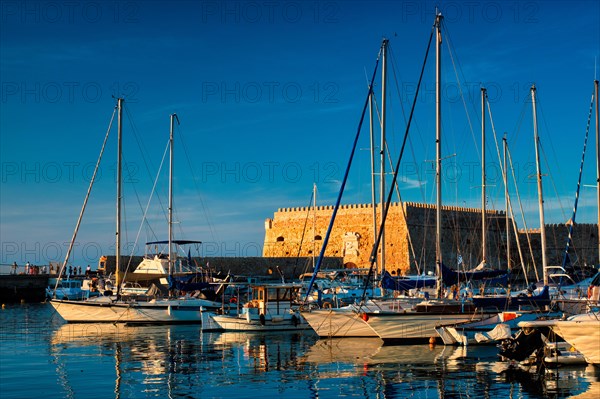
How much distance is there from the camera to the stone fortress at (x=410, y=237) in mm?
57469

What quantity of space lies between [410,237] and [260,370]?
39546 mm

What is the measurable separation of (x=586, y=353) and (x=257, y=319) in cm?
1258

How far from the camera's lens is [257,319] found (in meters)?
26.5

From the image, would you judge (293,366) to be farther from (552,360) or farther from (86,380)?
(552,360)

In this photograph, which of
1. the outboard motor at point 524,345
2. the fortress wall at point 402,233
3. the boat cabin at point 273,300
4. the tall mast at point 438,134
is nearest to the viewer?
the outboard motor at point 524,345

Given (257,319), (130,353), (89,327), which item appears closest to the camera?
(130,353)

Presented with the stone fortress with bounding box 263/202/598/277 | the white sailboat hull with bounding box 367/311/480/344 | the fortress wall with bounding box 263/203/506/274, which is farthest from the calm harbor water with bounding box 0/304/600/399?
the fortress wall with bounding box 263/203/506/274

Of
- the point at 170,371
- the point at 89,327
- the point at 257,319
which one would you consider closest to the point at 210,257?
the point at 89,327

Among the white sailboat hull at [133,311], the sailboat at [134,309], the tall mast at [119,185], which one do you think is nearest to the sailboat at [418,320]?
the sailboat at [134,309]

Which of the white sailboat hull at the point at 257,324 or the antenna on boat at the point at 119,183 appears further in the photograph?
the antenna on boat at the point at 119,183

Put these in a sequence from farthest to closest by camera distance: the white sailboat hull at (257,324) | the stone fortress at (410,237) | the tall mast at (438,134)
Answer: the stone fortress at (410,237) → the white sailboat hull at (257,324) → the tall mast at (438,134)

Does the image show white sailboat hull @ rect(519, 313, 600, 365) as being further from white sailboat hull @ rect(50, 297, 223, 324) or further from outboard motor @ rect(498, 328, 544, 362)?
white sailboat hull @ rect(50, 297, 223, 324)

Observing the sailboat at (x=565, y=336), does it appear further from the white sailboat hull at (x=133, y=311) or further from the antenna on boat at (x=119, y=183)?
the antenna on boat at (x=119, y=183)

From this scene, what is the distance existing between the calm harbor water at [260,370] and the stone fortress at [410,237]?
32.6 metres
